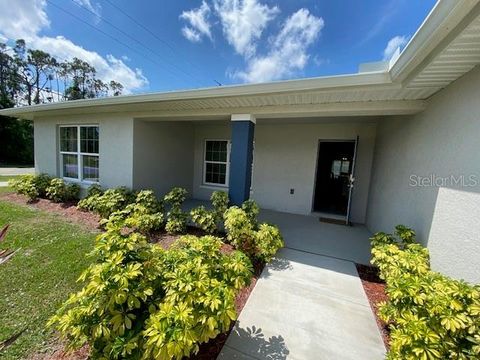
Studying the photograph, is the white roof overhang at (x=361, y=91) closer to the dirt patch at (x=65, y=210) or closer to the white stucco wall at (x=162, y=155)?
the white stucco wall at (x=162, y=155)

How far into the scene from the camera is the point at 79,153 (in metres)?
7.18

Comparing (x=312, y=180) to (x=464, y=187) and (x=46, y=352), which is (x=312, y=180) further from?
(x=46, y=352)

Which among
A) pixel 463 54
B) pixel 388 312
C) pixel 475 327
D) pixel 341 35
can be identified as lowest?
pixel 388 312

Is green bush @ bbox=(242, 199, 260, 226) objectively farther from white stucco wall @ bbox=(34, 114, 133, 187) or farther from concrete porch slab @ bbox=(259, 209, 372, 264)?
white stucco wall @ bbox=(34, 114, 133, 187)

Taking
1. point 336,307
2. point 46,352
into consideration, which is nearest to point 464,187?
point 336,307

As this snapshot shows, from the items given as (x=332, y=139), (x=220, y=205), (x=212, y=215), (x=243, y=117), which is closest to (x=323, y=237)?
(x=220, y=205)

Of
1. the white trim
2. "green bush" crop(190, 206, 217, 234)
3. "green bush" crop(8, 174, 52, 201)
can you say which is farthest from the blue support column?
"green bush" crop(8, 174, 52, 201)

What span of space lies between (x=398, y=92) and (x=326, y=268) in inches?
119

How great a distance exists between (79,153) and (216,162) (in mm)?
4572

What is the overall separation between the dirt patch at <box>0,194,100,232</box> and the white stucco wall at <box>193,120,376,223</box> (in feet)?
15.3

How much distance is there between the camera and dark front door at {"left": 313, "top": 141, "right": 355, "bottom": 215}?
8.11 metres

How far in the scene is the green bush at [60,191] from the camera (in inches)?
263

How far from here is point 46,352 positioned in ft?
6.64

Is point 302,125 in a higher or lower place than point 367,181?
higher
